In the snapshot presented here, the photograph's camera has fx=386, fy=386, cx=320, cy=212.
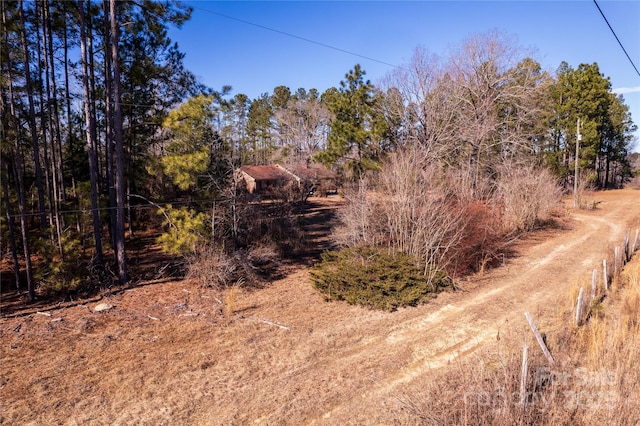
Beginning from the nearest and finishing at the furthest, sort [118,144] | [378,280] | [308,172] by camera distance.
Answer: [378,280] < [118,144] < [308,172]

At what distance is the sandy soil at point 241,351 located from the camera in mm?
5770

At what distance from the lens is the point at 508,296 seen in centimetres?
1080

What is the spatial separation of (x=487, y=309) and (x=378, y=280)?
9.22ft

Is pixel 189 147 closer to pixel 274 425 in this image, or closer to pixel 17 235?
pixel 17 235

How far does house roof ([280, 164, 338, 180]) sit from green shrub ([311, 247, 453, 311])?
86.8ft

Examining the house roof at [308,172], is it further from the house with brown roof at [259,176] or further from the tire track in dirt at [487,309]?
the tire track in dirt at [487,309]

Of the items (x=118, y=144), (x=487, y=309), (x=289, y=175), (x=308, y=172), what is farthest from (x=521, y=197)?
(x=289, y=175)

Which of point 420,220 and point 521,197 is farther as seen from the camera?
point 521,197

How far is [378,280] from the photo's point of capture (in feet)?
34.3

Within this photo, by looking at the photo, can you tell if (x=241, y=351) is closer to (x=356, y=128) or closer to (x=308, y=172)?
(x=356, y=128)

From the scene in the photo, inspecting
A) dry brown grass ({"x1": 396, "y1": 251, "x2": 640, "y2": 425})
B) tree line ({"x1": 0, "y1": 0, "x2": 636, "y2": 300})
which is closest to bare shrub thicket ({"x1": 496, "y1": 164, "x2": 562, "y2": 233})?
tree line ({"x1": 0, "y1": 0, "x2": 636, "y2": 300})

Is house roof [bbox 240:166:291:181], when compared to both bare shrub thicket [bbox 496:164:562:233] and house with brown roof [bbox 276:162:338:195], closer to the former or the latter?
house with brown roof [bbox 276:162:338:195]

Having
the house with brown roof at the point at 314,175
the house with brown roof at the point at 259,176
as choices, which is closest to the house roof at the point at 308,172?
the house with brown roof at the point at 314,175

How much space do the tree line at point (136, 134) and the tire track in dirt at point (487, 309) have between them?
13.8ft
